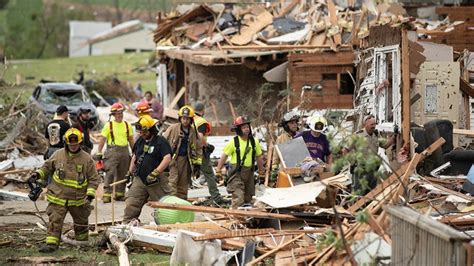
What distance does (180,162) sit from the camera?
1620 centimetres

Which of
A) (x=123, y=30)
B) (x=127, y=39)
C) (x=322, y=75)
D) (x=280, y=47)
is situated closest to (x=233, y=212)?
(x=322, y=75)

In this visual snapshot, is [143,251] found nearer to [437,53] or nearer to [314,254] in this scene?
[314,254]

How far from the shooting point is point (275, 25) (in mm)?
29062

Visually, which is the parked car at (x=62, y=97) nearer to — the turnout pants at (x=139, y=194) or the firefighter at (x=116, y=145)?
the firefighter at (x=116, y=145)

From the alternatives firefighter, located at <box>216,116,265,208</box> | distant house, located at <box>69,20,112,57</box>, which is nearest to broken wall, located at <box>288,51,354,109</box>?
firefighter, located at <box>216,116,265,208</box>

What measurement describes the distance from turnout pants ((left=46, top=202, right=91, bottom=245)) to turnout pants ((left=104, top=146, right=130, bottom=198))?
419cm

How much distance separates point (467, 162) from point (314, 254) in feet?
17.2

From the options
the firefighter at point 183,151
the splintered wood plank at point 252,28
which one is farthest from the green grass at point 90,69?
the firefighter at point 183,151

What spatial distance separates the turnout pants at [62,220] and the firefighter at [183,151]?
2728 mm

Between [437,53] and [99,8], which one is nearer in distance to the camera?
[437,53]

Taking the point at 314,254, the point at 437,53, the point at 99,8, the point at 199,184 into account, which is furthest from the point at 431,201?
the point at 99,8

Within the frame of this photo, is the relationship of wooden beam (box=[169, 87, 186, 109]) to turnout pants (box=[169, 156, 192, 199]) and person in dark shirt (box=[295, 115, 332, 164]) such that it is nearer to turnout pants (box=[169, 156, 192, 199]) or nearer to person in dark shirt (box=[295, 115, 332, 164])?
turnout pants (box=[169, 156, 192, 199])

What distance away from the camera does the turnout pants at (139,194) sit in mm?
14023

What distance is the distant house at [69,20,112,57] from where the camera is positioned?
91562 millimetres
